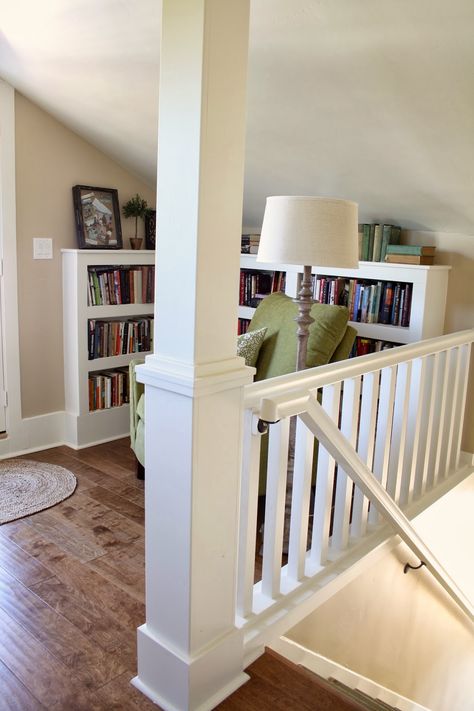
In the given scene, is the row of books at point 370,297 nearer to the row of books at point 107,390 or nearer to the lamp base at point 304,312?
the lamp base at point 304,312

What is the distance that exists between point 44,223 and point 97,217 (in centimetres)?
36

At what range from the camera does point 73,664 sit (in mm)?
1875

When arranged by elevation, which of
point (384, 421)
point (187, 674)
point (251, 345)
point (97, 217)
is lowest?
point (187, 674)

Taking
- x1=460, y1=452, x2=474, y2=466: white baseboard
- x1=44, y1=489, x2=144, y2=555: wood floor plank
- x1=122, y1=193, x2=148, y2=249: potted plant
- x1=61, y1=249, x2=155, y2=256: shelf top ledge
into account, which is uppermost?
x1=122, y1=193, x2=148, y2=249: potted plant

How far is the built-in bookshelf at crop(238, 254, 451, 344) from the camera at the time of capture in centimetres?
335

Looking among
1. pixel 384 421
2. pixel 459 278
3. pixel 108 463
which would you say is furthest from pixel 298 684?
pixel 459 278

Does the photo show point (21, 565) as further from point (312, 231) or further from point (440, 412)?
point (440, 412)

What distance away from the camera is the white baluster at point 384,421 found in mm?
2535

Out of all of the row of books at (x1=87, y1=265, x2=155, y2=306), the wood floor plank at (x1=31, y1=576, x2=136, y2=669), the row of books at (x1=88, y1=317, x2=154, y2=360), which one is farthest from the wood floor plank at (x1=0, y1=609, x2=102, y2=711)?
the row of books at (x1=87, y1=265, x2=155, y2=306)

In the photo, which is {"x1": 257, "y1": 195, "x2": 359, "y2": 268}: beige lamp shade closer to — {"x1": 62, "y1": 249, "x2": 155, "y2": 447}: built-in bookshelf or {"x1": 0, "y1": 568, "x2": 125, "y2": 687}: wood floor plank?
{"x1": 0, "y1": 568, "x2": 125, "y2": 687}: wood floor plank

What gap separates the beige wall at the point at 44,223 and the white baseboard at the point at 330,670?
7.85 feet

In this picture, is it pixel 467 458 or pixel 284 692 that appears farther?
A: pixel 467 458

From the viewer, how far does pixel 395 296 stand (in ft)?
11.4

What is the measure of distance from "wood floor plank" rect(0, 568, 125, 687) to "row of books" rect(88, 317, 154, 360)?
5.97ft
